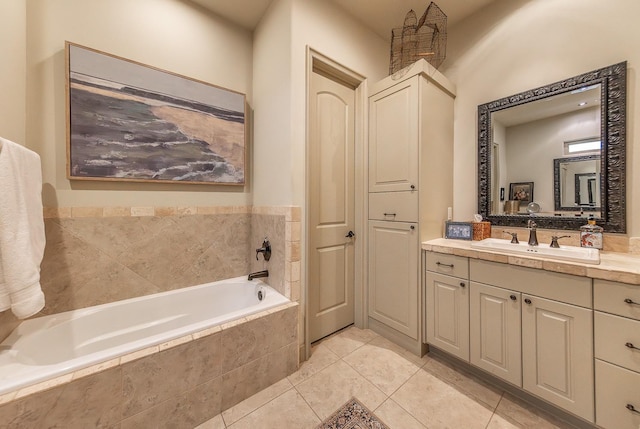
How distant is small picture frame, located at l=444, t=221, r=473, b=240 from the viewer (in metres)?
1.81

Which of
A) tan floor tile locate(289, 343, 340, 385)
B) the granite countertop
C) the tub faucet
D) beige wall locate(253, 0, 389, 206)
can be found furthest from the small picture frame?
the tub faucet

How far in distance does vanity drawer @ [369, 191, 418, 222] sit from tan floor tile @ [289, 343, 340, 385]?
1198 mm

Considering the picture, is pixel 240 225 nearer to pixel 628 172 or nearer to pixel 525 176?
pixel 525 176

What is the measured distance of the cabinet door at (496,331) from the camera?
1325 millimetres

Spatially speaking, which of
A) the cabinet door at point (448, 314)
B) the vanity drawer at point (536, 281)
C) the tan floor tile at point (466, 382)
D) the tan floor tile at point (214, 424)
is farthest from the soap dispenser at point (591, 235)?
the tan floor tile at point (214, 424)

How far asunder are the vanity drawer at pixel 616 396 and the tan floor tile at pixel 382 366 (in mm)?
878

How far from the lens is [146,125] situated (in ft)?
→ 5.51

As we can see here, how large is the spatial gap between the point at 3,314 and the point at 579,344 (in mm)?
3004

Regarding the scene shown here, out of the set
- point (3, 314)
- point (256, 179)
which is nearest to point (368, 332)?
point (256, 179)

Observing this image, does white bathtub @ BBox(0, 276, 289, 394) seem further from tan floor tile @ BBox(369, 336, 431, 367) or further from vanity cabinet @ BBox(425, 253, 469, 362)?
vanity cabinet @ BBox(425, 253, 469, 362)

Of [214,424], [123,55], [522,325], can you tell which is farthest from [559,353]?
[123,55]

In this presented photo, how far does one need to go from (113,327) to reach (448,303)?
92.9 inches

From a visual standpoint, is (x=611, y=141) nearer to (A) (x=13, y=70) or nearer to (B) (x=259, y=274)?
(B) (x=259, y=274)

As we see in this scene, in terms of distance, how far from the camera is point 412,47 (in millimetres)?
2143
